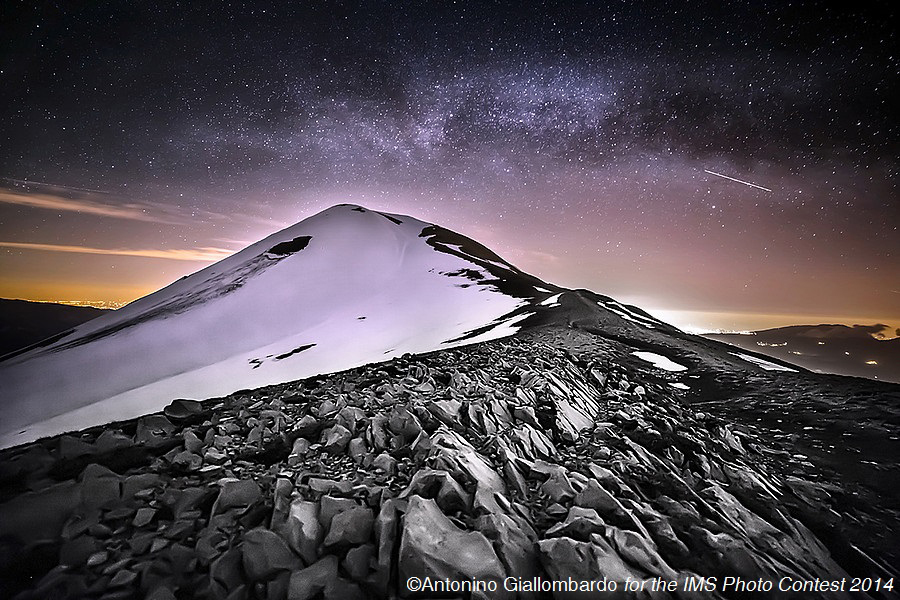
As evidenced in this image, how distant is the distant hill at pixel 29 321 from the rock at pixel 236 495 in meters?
138

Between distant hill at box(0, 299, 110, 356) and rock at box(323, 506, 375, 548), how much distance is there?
139 m

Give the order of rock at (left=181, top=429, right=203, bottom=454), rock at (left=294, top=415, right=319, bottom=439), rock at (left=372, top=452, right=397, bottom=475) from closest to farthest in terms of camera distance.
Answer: rock at (left=372, top=452, right=397, bottom=475)
rock at (left=181, top=429, right=203, bottom=454)
rock at (left=294, top=415, right=319, bottom=439)

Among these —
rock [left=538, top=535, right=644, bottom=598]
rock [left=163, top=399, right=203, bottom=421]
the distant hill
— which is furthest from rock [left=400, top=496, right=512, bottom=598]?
the distant hill

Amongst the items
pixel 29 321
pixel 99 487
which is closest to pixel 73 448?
pixel 99 487

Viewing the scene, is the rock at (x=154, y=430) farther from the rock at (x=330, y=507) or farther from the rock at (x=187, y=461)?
the rock at (x=330, y=507)

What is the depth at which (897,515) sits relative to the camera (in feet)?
19.7

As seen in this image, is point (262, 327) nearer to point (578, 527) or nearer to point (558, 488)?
point (558, 488)

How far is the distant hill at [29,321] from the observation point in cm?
10319

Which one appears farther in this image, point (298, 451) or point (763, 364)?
point (763, 364)

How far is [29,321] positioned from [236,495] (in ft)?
598

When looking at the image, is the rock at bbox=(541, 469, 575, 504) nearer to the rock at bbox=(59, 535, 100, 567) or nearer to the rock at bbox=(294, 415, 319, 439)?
the rock at bbox=(294, 415, 319, 439)

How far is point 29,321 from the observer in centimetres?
12306

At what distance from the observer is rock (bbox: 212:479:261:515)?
416 centimetres

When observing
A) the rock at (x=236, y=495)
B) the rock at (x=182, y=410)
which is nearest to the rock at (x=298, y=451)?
the rock at (x=236, y=495)
